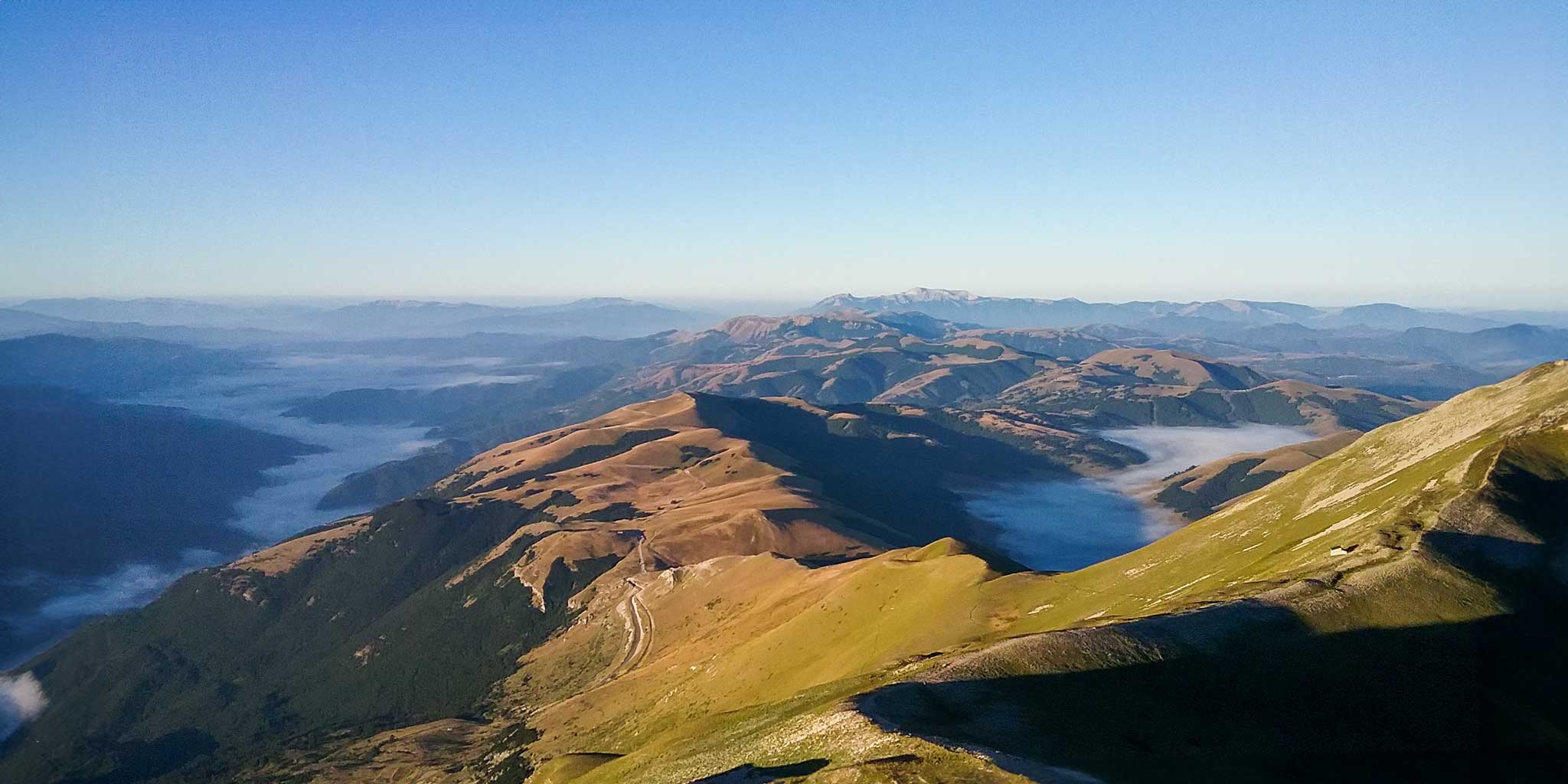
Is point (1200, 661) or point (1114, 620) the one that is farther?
point (1114, 620)

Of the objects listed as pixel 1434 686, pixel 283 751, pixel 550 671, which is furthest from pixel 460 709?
pixel 1434 686

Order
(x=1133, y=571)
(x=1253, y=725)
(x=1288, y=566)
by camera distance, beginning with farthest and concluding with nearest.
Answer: (x=1133, y=571)
(x=1288, y=566)
(x=1253, y=725)

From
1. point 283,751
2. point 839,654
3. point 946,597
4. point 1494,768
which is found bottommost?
point 283,751

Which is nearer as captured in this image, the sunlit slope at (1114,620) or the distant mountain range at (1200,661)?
the distant mountain range at (1200,661)

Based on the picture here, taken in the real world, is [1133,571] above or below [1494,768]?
below

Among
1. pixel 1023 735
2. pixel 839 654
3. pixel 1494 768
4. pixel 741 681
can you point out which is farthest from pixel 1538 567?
pixel 741 681

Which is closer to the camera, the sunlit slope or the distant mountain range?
the distant mountain range

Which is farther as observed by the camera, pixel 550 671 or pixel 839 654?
pixel 550 671

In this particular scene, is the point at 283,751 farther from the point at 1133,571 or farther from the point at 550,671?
the point at 1133,571

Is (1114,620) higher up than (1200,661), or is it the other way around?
(1200,661)

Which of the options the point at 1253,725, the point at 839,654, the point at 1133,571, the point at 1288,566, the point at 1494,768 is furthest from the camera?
the point at 1133,571
